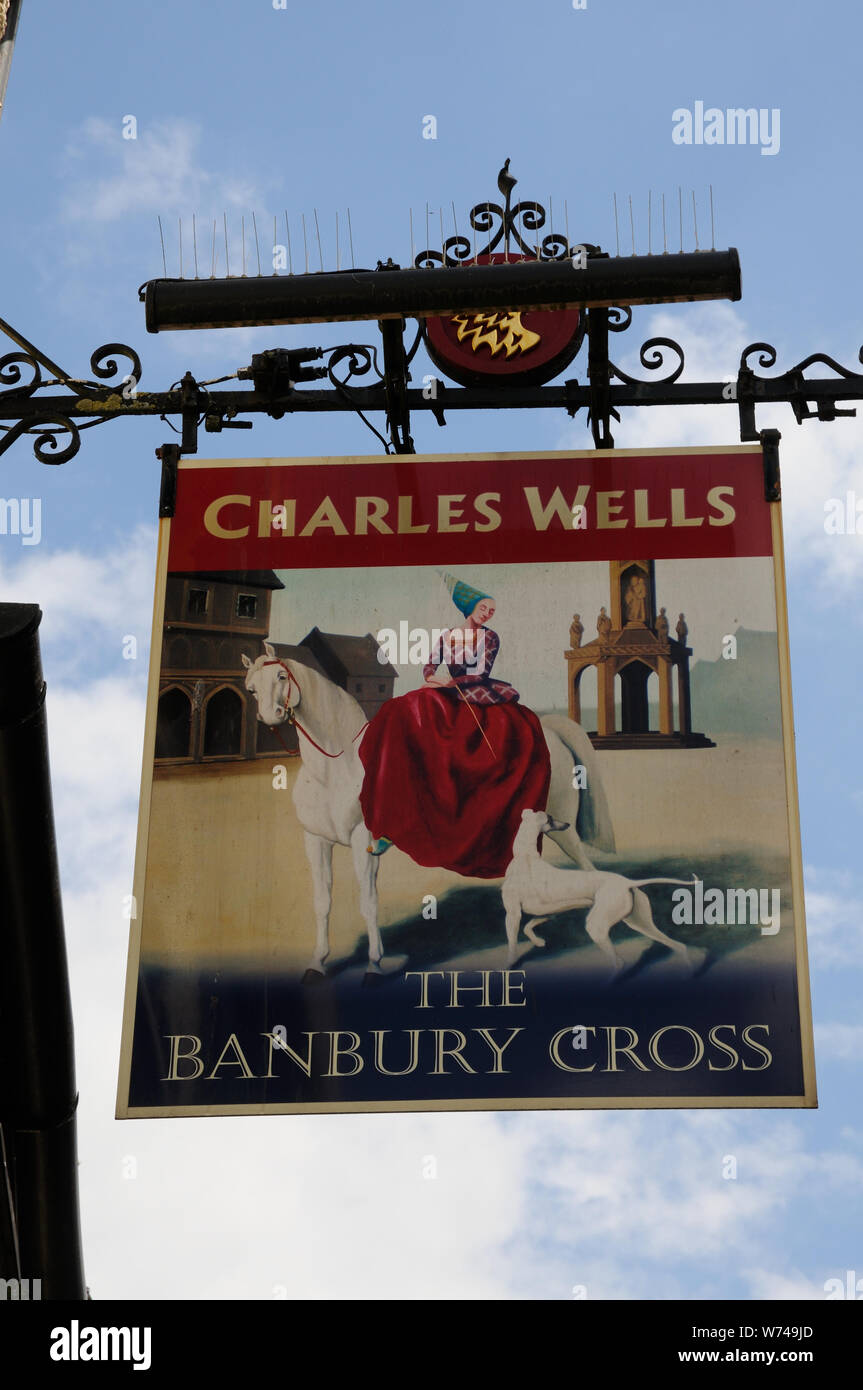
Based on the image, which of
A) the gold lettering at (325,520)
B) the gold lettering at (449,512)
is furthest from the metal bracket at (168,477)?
the gold lettering at (449,512)

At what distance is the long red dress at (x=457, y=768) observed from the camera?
9695mm

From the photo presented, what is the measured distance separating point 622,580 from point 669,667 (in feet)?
1.67

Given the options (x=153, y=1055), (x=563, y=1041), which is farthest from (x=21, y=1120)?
(x=563, y=1041)

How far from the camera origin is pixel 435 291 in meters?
9.66

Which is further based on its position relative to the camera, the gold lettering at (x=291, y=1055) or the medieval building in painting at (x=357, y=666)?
the medieval building in painting at (x=357, y=666)

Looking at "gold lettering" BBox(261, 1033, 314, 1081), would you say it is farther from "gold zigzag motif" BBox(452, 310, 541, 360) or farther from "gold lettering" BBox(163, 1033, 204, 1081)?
"gold zigzag motif" BBox(452, 310, 541, 360)

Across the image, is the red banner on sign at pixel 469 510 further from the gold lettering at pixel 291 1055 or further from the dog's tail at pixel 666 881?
the gold lettering at pixel 291 1055

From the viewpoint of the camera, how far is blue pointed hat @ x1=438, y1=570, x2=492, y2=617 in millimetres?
10031

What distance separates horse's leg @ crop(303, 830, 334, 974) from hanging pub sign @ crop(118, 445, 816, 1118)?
0.04 ft

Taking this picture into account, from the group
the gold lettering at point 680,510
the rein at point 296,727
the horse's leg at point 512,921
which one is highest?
the gold lettering at point 680,510

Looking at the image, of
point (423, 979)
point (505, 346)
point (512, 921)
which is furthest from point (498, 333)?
point (423, 979)

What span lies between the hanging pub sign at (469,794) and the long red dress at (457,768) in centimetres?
1

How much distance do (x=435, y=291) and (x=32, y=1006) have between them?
145 inches

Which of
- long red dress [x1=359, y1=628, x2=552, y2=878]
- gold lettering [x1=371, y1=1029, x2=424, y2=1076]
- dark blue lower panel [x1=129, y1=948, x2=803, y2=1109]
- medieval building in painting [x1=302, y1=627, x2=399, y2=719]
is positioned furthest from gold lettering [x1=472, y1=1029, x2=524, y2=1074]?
medieval building in painting [x1=302, y1=627, x2=399, y2=719]
